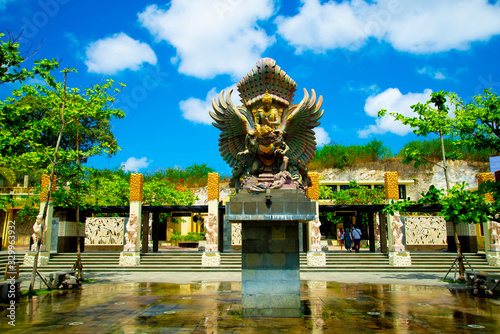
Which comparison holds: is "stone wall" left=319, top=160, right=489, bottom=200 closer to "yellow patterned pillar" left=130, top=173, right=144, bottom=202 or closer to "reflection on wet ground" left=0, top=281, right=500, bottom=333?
"yellow patterned pillar" left=130, top=173, right=144, bottom=202

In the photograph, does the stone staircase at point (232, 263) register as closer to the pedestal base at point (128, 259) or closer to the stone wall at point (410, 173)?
the pedestal base at point (128, 259)

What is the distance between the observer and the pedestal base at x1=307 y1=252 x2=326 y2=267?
57.7ft

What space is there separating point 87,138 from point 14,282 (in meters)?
32.9

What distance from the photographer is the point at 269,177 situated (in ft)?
24.0

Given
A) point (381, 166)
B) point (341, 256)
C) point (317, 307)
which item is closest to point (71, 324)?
point (317, 307)

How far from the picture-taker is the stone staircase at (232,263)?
56.2 ft

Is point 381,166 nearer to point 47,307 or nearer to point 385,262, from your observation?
point 385,262

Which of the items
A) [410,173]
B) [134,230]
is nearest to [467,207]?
[134,230]

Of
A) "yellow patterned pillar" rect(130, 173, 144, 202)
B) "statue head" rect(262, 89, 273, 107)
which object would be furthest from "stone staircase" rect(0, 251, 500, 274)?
"statue head" rect(262, 89, 273, 107)

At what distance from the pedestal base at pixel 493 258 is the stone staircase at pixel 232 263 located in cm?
26

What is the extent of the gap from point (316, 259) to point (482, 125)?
9.61 meters

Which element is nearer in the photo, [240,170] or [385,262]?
[240,170]

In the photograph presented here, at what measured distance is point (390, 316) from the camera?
706 centimetres

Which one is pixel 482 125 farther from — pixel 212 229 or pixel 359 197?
pixel 359 197
